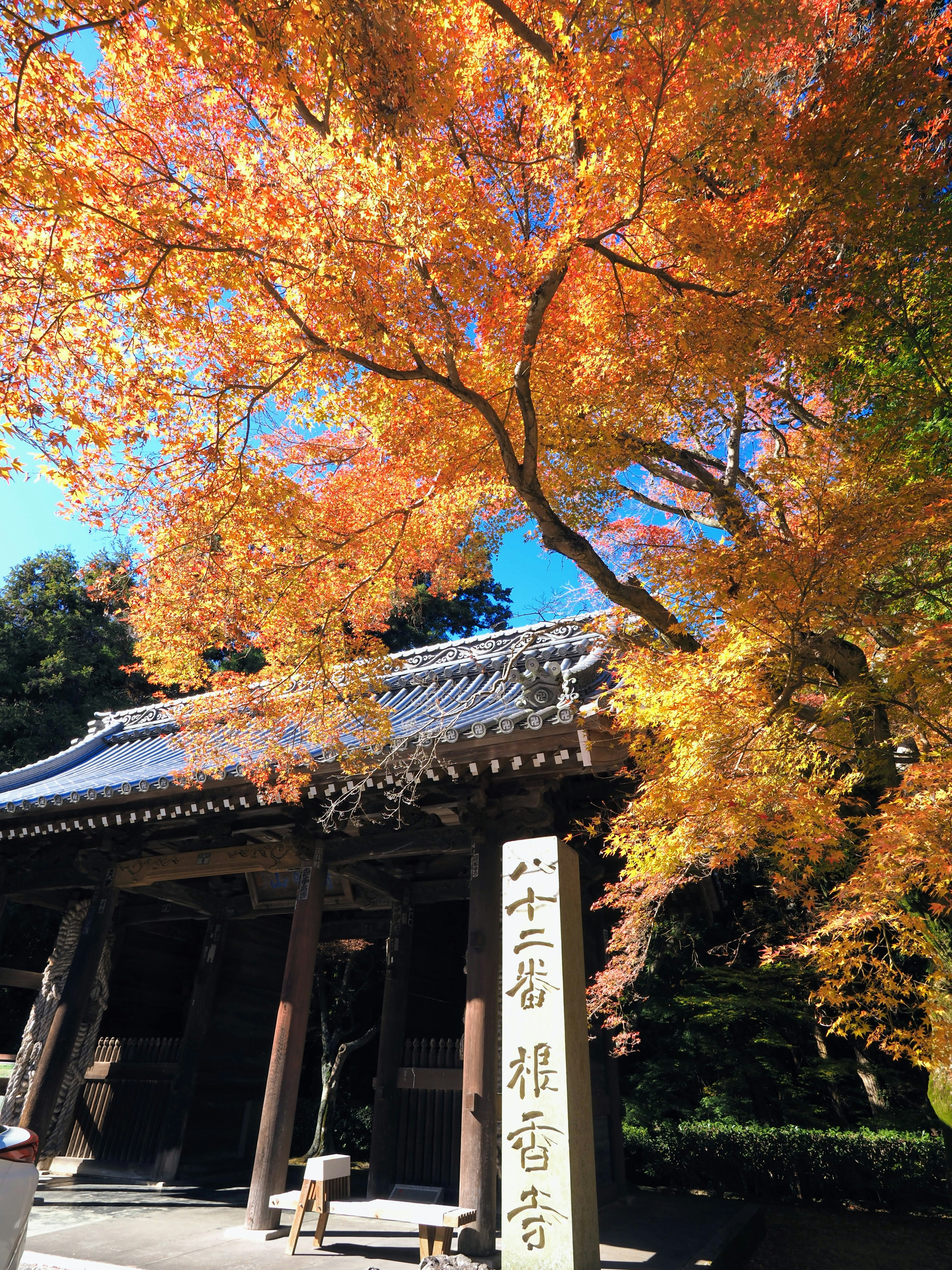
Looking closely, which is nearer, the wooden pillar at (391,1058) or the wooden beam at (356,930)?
the wooden pillar at (391,1058)

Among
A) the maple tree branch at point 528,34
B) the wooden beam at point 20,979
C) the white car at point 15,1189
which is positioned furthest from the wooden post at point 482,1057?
the wooden beam at point 20,979

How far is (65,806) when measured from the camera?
8750 mm

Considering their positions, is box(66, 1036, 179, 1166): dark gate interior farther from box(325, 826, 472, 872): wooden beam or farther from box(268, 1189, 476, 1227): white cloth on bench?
box(268, 1189, 476, 1227): white cloth on bench

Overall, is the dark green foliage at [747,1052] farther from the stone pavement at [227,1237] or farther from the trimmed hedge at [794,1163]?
the stone pavement at [227,1237]

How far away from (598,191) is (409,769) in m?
5.04

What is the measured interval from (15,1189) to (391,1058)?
6.66 meters

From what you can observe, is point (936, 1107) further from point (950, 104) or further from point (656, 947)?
point (950, 104)

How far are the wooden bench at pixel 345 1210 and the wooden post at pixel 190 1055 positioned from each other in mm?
3229

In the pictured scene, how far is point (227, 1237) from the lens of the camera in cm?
679

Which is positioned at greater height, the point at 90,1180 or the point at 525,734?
the point at 525,734

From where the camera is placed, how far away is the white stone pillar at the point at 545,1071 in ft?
14.1

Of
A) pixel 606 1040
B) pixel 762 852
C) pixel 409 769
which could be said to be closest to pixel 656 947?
pixel 606 1040

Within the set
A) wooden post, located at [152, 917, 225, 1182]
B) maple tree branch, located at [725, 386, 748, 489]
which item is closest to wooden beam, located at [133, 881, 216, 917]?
wooden post, located at [152, 917, 225, 1182]

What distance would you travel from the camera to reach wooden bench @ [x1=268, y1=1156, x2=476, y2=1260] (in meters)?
5.70
